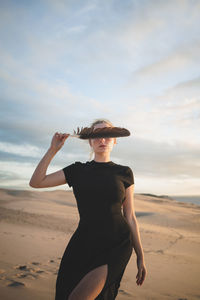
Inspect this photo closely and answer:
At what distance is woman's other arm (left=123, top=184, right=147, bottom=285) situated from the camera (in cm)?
281

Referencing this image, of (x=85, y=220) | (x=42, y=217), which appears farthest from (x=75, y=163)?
(x=42, y=217)

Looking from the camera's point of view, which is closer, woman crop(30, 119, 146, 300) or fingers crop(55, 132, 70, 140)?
woman crop(30, 119, 146, 300)

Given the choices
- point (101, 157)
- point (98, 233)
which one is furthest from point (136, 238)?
point (101, 157)

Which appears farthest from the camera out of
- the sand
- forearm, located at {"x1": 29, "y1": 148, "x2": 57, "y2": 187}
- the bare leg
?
the sand

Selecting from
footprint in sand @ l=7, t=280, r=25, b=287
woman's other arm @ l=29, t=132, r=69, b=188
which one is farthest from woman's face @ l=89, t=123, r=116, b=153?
footprint in sand @ l=7, t=280, r=25, b=287

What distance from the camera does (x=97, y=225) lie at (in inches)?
102

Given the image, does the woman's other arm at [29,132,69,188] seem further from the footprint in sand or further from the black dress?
the footprint in sand

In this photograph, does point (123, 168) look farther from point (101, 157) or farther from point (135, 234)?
point (135, 234)

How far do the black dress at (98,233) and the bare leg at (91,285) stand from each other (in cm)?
4

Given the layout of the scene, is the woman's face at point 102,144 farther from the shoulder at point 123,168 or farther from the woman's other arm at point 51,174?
the woman's other arm at point 51,174

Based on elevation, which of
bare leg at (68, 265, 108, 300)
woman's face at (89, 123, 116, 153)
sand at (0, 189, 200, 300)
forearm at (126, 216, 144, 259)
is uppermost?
woman's face at (89, 123, 116, 153)

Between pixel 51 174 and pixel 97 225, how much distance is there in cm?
74

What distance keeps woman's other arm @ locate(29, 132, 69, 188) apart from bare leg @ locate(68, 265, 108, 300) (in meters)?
0.98

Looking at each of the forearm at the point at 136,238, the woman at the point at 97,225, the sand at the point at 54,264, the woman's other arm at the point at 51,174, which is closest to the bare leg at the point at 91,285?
the woman at the point at 97,225
